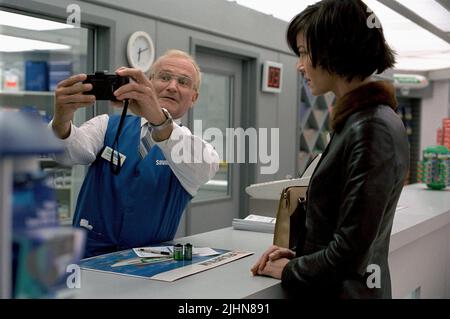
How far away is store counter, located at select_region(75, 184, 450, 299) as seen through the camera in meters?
1.35

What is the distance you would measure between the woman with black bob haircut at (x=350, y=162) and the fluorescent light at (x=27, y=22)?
2.50m

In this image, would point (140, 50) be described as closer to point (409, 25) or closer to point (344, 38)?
point (409, 25)

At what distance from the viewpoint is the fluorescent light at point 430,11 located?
143 inches

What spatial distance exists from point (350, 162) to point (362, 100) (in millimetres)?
159

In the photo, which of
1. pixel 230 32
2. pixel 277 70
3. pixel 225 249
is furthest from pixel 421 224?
pixel 277 70

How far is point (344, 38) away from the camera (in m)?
1.24

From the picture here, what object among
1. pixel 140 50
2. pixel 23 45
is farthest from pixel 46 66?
pixel 140 50

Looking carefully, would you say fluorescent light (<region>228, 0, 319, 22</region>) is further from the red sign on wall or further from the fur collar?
the fur collar

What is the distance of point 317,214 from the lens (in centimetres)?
128

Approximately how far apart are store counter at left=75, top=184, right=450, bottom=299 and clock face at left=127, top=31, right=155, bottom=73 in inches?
75.1

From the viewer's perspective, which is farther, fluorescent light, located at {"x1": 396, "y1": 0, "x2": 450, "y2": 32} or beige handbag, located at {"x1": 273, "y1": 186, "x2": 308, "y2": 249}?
fluorescent light, located at {"x1": 396, "y1": 0, "x2": 450, "y2": 32}

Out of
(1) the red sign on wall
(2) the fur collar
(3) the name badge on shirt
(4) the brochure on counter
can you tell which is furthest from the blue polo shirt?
(1) the red sign on wall

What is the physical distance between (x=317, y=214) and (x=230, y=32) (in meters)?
3.96

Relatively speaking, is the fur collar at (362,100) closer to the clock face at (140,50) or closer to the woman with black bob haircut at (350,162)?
the woman with black bob haircut at (350,162)
